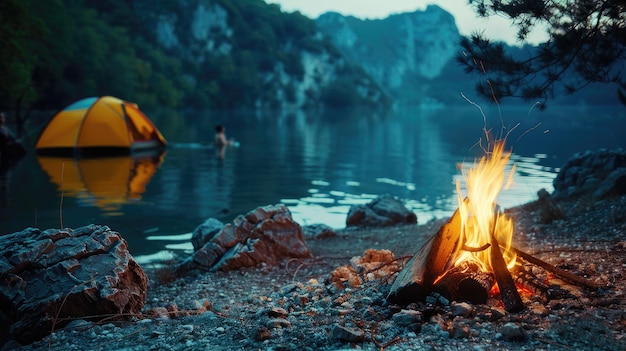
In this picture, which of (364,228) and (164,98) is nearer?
(364,228)

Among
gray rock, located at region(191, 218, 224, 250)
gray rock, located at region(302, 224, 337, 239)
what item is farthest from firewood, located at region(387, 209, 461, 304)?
gray rock, located at region(302, 224, 337, 239)

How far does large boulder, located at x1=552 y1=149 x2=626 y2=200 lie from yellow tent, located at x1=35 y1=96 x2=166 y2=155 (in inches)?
877

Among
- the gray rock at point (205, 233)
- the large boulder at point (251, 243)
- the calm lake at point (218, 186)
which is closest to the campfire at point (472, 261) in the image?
the calm lake at point (218, 186)

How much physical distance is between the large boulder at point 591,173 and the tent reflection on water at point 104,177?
38.2 feet

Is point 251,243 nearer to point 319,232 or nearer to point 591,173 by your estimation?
point 319,232

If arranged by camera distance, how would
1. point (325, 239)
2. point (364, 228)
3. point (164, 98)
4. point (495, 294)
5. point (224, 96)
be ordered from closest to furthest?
point (495, 294)
point (325, 239)
point (364, 228)
point (164, 98)
point (224, 96)

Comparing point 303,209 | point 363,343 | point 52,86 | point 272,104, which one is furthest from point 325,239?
point 272,104

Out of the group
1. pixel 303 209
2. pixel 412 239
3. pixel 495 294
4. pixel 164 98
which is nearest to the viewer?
pixel 495 294

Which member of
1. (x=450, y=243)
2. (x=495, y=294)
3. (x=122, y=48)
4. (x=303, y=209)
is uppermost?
(x=122, y=48)

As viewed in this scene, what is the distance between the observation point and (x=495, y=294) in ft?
20.4

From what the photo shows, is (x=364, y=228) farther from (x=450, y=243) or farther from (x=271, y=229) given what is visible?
(x=450, y=243)

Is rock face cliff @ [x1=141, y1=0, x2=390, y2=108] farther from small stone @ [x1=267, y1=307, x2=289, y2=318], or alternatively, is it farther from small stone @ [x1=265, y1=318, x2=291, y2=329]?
small stone @ [x1=265, y1=318, x2=291, y2=329]

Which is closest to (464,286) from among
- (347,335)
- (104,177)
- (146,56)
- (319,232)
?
(347,335)

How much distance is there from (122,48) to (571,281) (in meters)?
98.4
